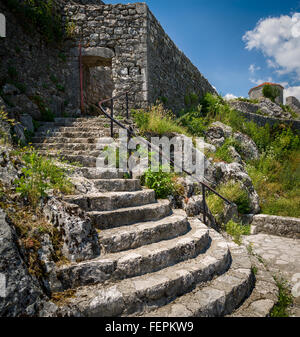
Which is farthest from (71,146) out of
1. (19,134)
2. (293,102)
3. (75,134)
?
(293,102)

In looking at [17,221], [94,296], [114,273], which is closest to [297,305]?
[114,273]

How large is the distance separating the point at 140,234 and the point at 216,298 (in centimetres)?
104

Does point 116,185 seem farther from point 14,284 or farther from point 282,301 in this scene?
point 282,301

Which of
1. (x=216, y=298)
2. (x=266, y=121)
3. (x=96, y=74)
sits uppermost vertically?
(x=96, y=74)

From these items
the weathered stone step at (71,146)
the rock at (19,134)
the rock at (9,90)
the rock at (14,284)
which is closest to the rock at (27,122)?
the rock at (19,134)

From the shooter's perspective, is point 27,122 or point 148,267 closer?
point 148,267

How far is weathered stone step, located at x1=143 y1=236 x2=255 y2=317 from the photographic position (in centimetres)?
214

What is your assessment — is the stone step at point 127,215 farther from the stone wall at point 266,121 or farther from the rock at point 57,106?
the stone wall at point 266,121

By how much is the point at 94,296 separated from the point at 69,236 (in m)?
0.63

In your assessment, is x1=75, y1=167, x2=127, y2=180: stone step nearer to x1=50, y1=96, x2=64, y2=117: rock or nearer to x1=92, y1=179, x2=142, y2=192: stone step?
x1=92, y1=179, x2=142, y2=192: stone step

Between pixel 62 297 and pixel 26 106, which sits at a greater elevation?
pixel 26 106

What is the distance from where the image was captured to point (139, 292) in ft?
6.97

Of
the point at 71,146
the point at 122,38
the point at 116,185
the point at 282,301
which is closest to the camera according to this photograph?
the point at 282,301

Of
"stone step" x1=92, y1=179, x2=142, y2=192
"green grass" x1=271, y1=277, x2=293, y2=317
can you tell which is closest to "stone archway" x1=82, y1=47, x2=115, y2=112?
"stone step" x1=92, y1=179, x2=142, y2=192
